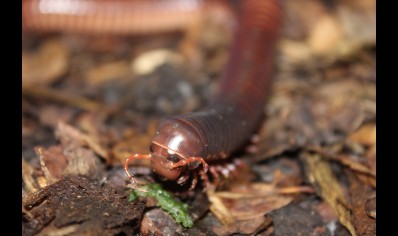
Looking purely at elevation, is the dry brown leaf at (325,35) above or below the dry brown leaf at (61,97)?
above

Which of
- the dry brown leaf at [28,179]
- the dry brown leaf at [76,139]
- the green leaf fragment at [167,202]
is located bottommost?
the green leaf fragment at [167,202]

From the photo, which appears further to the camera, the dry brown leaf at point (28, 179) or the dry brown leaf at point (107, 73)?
the dry brown leaf at point (107, 73)

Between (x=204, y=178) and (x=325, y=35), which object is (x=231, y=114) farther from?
(x=325, y=35)

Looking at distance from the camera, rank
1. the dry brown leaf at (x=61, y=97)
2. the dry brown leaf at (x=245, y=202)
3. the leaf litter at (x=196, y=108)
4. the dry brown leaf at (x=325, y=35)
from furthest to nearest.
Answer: the dry brown leaf at (x=325, y=35), the dry brown leaf at (x=61, y=97), the dry brown leaf at (x=245, y=202), the leaf litter at (x=196, y=108)

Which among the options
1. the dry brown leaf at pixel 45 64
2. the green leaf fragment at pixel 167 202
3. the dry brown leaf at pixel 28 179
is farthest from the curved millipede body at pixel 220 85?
the dry brown leaf at pixel 28 179

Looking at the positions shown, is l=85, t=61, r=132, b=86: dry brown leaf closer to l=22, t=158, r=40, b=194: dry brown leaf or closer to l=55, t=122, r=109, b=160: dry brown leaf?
l=55, t=122, r=109, b=160: dry brown leaf

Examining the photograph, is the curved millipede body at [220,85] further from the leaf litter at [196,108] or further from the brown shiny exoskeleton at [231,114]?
the leaf litter at [196,108]
